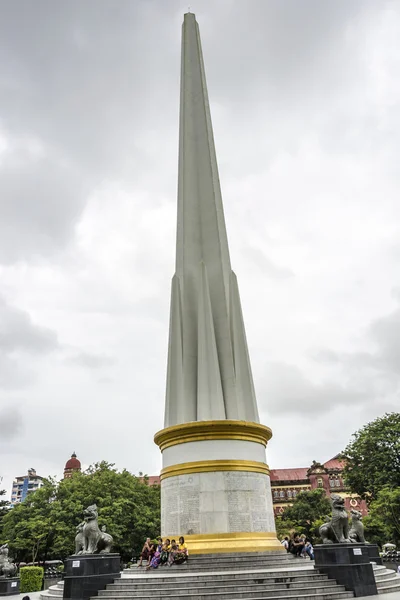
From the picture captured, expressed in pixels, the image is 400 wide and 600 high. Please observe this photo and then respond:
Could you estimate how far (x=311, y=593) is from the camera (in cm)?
1127

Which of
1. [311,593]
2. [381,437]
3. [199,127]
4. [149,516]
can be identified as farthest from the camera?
[381,437]

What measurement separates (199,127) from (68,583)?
2102cm

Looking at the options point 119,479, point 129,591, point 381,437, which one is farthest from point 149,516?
point 129,591

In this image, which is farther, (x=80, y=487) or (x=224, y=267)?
(x=80, y=487)

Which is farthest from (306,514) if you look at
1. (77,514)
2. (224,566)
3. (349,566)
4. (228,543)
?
(349,566)

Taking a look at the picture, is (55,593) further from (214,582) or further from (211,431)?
(211,431)

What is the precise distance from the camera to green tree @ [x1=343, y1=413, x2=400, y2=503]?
40500 mm

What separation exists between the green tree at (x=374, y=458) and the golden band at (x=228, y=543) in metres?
28.5

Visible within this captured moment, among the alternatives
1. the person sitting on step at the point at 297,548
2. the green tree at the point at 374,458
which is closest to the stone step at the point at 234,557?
the person sitting on step at the point at 297,548

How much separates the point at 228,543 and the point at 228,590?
154 inches

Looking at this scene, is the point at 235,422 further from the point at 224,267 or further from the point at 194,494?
the point at 224,267

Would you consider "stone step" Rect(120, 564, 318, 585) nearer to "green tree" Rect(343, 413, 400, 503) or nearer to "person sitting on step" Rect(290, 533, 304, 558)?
"person sitting on step" Rect(290, 533, 304, 558)

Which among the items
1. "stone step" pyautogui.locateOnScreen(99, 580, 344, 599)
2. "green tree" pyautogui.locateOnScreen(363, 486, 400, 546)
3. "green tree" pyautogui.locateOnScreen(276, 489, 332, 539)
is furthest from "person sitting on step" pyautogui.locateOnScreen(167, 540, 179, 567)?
"green tree" pyautogui.locateOnScreen(276, 489, 332, 539)

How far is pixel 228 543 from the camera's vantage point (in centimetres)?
1509
